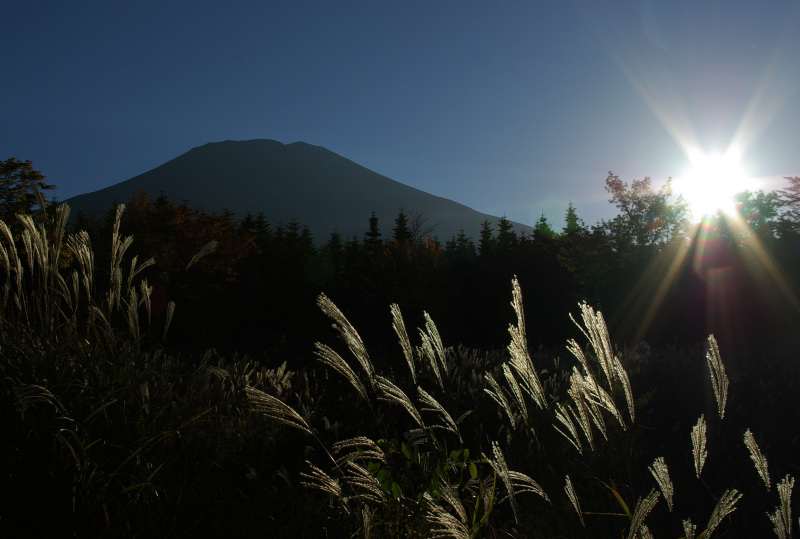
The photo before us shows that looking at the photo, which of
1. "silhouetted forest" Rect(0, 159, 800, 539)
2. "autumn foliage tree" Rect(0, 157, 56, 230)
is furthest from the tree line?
"silhouetted forest" Rect(0, 159, 800, 539)

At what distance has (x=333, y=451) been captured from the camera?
2566mm

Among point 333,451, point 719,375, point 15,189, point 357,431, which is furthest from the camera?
point 15,189

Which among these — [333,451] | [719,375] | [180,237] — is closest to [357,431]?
[333,451]

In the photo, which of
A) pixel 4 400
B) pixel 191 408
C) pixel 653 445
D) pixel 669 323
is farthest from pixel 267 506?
pixel 669 323

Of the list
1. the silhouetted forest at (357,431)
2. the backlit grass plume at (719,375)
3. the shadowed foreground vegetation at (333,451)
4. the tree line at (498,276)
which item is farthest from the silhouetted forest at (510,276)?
the backlit grass plume at (719,375)

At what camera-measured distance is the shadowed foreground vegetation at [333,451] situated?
5.53 ft

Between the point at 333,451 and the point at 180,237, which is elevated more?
the point at 180,237

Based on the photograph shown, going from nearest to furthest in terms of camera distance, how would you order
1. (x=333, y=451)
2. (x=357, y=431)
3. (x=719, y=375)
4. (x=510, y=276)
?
(x=719, y=375), (x=333, y=451), (x=357, y=431), (x=510, y=276)

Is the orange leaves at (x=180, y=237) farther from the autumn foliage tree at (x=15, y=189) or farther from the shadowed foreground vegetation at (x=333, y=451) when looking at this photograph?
the shadowed foreground vegetation at (x=333, y=451)

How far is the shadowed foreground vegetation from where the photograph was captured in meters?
1.68

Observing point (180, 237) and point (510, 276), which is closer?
point (510, 276)

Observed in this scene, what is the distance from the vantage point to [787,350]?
8.28 m

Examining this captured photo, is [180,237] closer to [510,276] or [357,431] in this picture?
[510,276]

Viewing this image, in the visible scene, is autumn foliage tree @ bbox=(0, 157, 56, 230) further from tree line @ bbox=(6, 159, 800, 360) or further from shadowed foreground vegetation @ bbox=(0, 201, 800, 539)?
shadowed foreground vegetation @ bbox=(0, 201, 800, 539)
